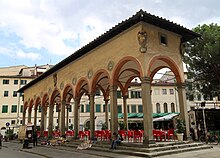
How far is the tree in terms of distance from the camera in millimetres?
18609

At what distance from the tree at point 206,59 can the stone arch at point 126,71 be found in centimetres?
631

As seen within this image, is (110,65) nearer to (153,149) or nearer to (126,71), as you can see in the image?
(126,71)

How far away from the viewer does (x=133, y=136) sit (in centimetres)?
1411

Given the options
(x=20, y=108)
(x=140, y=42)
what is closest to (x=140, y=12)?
(x=140, y=42)

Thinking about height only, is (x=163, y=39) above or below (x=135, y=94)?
above

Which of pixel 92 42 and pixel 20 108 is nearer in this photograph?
pixel 92 42

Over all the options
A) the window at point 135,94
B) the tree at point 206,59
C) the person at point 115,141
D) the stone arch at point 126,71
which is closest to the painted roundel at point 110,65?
the stone arch at point 126,71

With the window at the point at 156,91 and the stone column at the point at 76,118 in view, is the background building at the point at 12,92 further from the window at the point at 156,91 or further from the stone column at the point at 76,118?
the stone column at the point at 76,118

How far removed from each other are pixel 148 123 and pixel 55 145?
9.44 meters

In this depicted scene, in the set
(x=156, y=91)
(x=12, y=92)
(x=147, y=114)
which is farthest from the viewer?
(x=12, y=92)

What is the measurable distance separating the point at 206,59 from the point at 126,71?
719cm

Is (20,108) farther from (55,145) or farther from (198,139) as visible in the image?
(198,139)

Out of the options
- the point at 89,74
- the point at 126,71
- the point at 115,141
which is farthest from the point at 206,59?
the point at 115,141

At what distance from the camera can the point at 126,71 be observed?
17.7 meters
